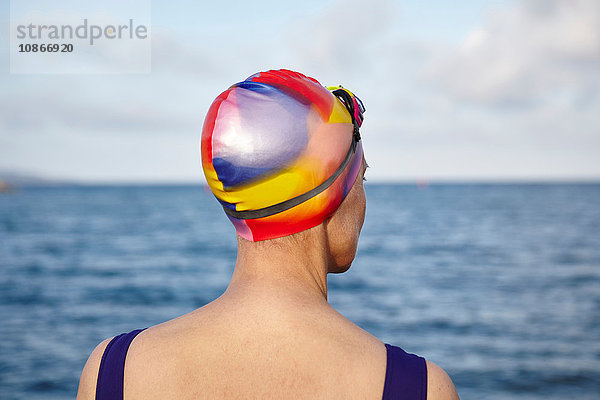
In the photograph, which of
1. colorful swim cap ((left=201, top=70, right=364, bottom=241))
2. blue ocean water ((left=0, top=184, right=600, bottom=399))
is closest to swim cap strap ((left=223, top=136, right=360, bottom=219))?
colorful swim cap ((left=201, top=70, right=364, bottom=241))

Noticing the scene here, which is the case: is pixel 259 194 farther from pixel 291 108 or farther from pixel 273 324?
pixel 273 324

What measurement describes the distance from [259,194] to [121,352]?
24.3 inches

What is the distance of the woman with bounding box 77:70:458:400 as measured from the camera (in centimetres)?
153

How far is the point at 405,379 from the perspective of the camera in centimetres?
150

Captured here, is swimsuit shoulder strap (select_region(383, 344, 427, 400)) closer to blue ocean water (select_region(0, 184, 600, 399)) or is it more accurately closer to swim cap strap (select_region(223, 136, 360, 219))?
swim cap strap (select_region(223, 136, 360, 219))

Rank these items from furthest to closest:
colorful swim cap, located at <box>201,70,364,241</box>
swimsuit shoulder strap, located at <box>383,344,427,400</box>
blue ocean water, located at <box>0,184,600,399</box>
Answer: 1. blue ocean water, located at <box>0,184,600,399</box>
2. colorful swim cap, located at <box>201,70,364,241</box>
3. swimsuit shoulder strap, located at <box>383,344,427,400</box>

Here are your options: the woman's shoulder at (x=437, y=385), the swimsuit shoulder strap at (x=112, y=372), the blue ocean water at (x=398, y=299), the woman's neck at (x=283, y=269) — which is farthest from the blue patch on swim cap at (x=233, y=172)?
the blue ocean water at (x=398, y=299)

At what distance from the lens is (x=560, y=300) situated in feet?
71.2

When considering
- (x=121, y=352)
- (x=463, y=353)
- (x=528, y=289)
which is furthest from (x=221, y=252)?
(x=121, y=352)

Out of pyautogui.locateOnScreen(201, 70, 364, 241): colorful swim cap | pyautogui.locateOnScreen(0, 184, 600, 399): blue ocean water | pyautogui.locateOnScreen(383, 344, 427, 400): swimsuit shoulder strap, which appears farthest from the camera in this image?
pyautogui.locateOnScreen(0, 184, 600, 399): blue ocean water

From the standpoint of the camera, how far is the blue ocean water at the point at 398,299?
13062 millimetres

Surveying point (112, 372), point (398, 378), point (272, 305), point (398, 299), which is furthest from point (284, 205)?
point (398, 299)

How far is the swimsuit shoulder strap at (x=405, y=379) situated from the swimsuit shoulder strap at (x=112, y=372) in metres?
0.76

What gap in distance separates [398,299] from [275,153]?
21414 mm
